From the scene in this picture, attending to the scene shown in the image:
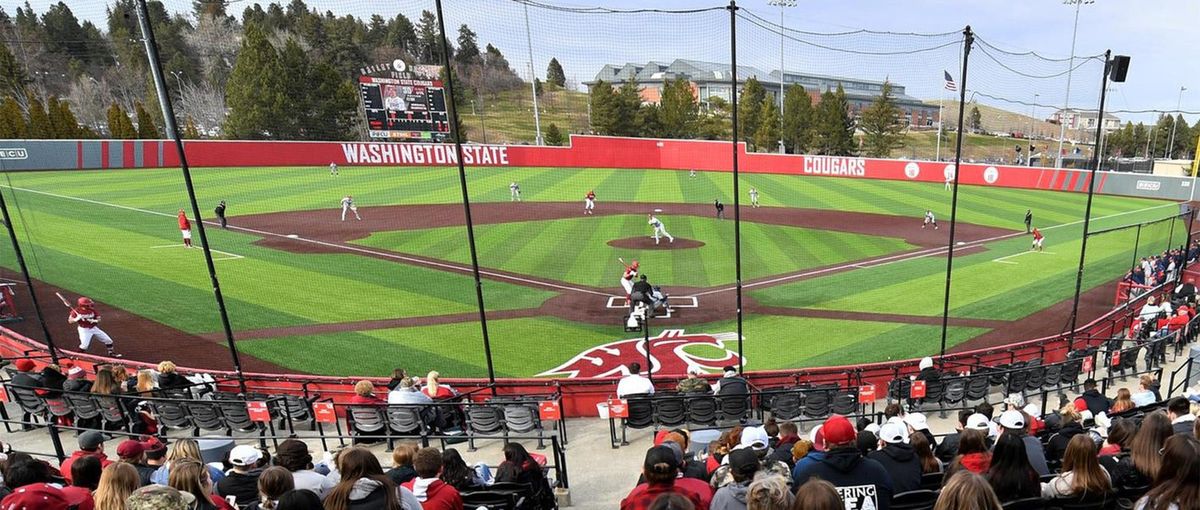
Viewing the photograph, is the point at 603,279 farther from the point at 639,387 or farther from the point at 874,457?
the point at 874,457

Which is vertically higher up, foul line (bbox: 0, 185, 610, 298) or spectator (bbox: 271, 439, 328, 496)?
spectator (bbox: 271, 439, 328, 496)

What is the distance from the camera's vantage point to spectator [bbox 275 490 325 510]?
350 centimetres

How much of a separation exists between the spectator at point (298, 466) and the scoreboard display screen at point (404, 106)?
714 inches

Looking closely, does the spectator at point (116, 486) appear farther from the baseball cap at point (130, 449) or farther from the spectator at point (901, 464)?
the spectator at point (901, 464)

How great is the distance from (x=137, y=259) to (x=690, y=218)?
88.2 feet

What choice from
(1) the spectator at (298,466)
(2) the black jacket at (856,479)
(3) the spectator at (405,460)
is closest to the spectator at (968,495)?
(2) the black jacket at (856,479)

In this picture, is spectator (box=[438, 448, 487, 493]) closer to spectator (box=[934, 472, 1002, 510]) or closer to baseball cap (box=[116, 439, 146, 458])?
baseball cap (box=[116, 439, 146, 458])

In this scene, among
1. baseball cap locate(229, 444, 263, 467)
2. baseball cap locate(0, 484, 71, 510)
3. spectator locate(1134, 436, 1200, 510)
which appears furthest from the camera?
baseball cap locate(229, 444, 263, 467)

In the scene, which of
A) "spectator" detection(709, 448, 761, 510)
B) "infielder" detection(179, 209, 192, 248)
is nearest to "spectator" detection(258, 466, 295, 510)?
"spectator" detection(709, 448, 761, 510)

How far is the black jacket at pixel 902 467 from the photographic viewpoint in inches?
184

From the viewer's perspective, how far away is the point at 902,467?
4715 mm

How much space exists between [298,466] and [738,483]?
3.55 metres

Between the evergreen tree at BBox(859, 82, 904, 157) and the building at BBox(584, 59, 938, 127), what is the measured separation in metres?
1.20

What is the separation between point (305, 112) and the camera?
2720 centimetres
